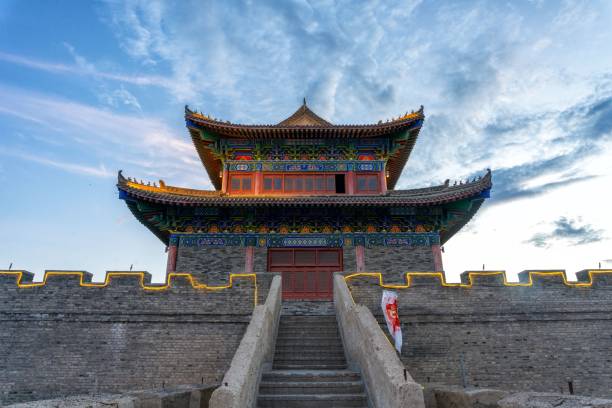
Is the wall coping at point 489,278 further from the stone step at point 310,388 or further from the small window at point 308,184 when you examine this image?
the small window at point 308,184

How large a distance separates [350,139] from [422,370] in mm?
10833

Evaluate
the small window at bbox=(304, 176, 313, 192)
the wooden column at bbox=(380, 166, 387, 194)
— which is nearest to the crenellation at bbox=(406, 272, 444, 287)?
the wooden column at bbox=(380, 166, 387, 194)

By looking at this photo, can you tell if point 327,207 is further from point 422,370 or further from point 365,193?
point 422,370

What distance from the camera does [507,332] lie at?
1123 centimetres

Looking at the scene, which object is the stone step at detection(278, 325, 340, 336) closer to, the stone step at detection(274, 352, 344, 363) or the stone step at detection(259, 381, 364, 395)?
the stone step at detection(274, 352, 344, 363)

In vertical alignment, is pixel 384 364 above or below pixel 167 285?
below

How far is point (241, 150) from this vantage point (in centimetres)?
1856

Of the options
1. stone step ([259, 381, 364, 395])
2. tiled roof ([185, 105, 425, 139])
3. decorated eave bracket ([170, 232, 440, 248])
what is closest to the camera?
stone step ([259, 381, 364, 395])

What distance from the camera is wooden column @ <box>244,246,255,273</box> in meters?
15.7

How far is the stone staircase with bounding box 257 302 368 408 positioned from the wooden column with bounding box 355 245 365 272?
527 centimetres

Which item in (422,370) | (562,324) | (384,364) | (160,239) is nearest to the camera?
(384,364)

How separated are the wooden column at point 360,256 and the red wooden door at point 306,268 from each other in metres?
0.67

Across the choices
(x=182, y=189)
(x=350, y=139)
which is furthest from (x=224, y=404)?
(x=350, y=139)

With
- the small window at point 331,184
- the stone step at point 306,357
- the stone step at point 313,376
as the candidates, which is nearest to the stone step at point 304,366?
the stone step at point 306,357
